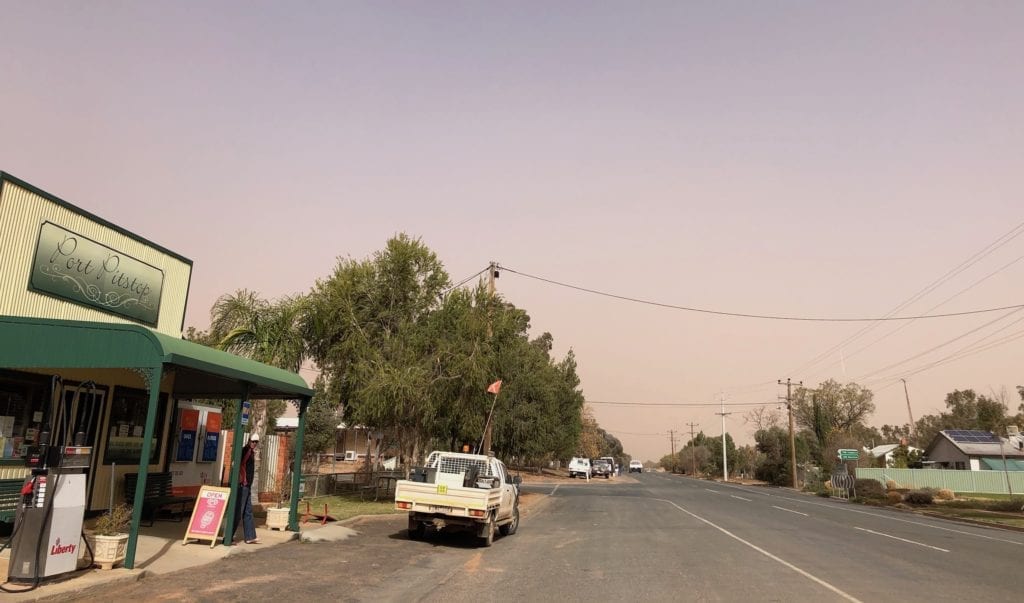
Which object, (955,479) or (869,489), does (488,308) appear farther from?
(955,479)

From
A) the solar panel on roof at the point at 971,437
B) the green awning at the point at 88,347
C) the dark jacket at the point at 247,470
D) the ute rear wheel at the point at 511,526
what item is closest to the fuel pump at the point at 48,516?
the green awning at the point at 88,347

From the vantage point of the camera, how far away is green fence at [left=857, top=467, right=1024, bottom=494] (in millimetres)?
53094

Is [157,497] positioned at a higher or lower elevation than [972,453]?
lower

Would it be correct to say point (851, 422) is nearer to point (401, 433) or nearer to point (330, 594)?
point (401, 433)

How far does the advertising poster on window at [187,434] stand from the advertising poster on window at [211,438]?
0.50 m

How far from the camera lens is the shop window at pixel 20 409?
1205cm

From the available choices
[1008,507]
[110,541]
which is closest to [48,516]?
[110,541]

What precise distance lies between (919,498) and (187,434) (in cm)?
4169

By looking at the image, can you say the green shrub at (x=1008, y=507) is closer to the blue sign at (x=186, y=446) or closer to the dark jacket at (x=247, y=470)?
the dark jacket at (x=247, y=470)

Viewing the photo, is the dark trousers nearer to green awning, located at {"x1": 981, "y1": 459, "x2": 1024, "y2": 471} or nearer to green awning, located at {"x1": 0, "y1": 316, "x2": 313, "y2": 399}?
green awning, located at {"x1": 0, "y1": 316, "x2": 313, "y2": 399}

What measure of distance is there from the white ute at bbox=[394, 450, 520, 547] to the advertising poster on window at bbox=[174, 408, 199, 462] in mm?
5973

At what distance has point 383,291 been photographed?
87.0ft

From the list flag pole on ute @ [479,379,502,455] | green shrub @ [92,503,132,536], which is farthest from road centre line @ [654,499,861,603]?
green shrub @ [92,503,132,536]

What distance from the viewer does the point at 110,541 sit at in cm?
959
